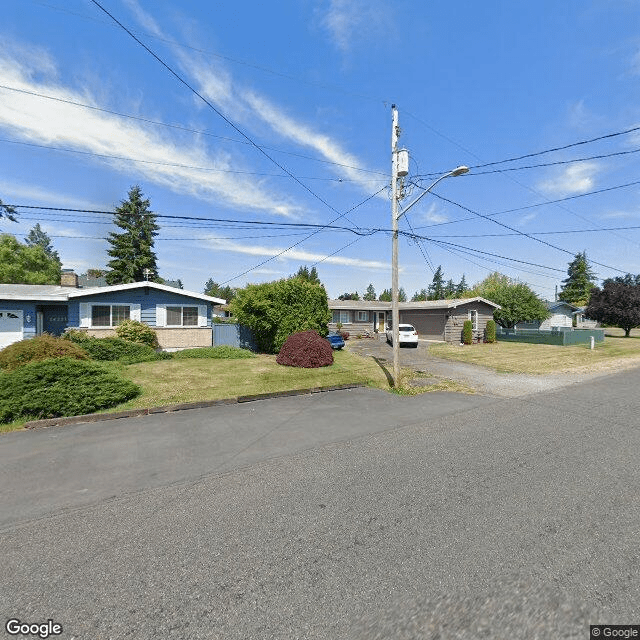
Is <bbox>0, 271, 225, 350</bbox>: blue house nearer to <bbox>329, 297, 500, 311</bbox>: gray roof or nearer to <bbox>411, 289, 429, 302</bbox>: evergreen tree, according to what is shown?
<bbox>329, 297, 500, 311</bbox>: gray roof

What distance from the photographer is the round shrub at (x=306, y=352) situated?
1420cm

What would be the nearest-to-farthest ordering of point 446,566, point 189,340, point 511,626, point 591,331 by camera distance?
point 511,626, point 446,566, point 189,340, point 591,331

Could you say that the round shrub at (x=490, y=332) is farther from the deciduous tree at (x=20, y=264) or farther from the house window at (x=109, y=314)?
the deciduous tree at (x=20, y=264)

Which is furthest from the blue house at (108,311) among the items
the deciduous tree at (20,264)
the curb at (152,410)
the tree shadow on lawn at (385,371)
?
the deciduous tree at (20,264)

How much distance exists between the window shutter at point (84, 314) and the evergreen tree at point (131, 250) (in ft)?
83.0

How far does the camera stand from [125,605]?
2486 mm

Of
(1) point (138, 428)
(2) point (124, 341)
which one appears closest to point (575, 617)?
(1) point (138, 428)

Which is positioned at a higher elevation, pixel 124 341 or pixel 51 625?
pixel 124 341

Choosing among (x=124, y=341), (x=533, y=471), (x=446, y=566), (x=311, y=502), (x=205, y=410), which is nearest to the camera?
(x=446, y=566)

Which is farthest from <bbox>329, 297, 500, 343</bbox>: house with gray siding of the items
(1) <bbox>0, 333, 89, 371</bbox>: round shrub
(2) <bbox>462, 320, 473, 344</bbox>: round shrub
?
(1) <bbox>0, 333, 89, 371</bbox>: round shrub

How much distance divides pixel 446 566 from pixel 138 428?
612 centimetres

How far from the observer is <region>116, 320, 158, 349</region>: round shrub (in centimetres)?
1623

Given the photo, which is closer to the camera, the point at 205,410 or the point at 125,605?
the point at 125,605

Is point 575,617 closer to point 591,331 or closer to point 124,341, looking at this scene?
point 124,341
